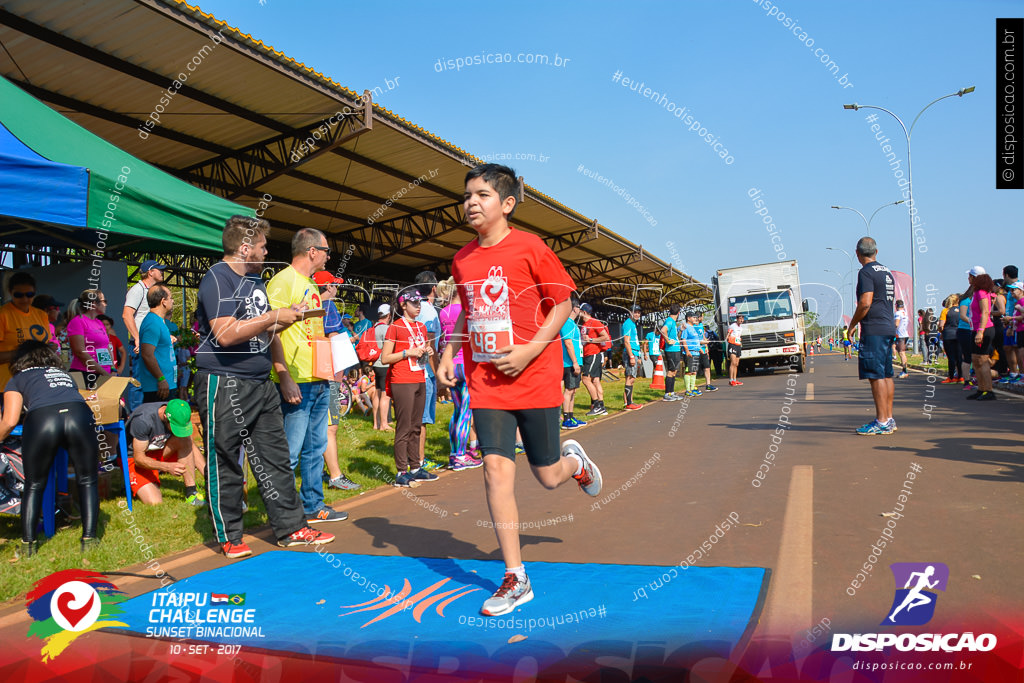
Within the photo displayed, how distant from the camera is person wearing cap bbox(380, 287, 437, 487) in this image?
6762mm

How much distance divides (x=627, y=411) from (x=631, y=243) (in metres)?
13.9

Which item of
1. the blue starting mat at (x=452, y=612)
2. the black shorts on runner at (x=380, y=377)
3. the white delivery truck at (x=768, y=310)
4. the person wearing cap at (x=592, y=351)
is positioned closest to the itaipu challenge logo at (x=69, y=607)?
the blue starting mat at (x=452, y=612)

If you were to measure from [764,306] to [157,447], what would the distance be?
21.3m

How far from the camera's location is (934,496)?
5055 millimetres

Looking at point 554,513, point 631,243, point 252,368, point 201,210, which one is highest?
point 631,243

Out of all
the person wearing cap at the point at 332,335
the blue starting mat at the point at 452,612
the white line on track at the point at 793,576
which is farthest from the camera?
the person wearing cap at the point at 332,335

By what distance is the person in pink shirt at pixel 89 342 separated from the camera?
21.3 ft

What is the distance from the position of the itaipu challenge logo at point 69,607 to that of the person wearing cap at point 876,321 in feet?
25.1

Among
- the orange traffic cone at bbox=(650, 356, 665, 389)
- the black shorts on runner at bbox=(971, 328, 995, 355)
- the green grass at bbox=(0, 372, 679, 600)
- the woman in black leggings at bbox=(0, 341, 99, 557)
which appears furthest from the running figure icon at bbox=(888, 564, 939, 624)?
the orange traffic cone at bbox=(650, 356, 665, 389)

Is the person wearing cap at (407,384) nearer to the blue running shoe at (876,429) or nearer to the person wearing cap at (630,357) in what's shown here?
the blue running shoe at (876,429)

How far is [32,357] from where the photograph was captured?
4.85m

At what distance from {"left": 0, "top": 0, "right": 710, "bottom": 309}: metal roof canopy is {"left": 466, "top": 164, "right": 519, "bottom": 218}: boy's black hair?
22.2 feet

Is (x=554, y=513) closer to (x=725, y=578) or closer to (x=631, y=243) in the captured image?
(x=725, y=578)

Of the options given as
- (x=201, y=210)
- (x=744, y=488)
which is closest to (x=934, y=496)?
(x=744, y=488)
